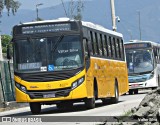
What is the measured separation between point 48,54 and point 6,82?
12.4m

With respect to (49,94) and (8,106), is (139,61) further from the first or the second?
(49,94)

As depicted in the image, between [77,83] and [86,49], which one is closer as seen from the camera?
[77,83]

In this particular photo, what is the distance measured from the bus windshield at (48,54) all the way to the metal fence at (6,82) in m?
10.2

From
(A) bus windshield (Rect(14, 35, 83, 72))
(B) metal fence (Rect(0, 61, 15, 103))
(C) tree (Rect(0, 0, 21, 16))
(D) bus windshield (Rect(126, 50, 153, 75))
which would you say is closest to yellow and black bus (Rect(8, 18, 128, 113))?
(A) bus windshield (Rect(14, 35, 83, 72))

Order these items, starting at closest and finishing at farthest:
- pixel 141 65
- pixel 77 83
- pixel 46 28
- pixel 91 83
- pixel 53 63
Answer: pixel 77 83, pixel 53 63, pixel 46 28, pixel 91 83, pixel 141 65

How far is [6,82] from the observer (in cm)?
3528

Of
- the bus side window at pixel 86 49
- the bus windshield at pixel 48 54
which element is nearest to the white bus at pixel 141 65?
the bus side window at pixel 86 49

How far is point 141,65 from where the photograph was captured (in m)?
42.0

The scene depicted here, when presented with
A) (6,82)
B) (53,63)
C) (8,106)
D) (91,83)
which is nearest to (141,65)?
(6,82)

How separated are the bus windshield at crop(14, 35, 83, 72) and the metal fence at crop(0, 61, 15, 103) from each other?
1022 centimetres

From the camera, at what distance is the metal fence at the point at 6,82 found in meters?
34.2

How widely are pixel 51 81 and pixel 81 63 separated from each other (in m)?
1.15

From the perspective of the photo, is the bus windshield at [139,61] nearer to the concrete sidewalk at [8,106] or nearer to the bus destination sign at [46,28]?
the concrete sidewalk at [8,106]

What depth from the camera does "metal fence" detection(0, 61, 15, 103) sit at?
34150 mm
